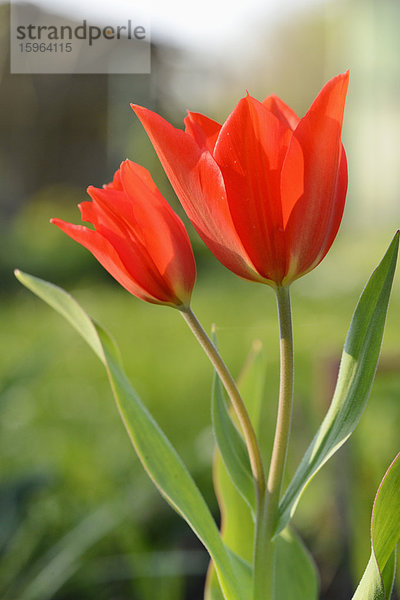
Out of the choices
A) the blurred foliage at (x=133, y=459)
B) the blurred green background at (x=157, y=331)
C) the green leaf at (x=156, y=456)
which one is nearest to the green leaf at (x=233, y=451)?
the green leaf at (x=156, y=456)

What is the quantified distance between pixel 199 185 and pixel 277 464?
9 cm

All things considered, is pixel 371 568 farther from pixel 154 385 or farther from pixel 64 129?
pixel 64 129

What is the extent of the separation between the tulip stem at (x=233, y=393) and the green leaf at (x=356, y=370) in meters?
0.01

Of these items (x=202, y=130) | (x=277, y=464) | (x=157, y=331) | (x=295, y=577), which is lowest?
(x=157, y=331)

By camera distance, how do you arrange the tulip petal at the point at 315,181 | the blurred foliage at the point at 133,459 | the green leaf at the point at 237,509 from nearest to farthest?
the tulip petal at the point at 315,181 < the green leaf at the point at 237,509 < the blurred foliage at the point at 133,459

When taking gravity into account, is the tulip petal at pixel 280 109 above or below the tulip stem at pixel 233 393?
above

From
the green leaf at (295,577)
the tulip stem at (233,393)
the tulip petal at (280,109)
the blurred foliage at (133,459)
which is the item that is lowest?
the blurred foliage at (133,459)

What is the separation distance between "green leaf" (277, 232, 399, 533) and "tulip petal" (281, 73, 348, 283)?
3 centimetres

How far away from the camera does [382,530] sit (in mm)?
203

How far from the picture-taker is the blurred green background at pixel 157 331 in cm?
85

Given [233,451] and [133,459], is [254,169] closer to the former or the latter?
[233,451]

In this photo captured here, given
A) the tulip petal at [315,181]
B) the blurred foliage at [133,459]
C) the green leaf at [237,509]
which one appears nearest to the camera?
the tulip petal at [315,181]

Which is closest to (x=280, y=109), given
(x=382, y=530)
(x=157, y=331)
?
(x=382, y=530)

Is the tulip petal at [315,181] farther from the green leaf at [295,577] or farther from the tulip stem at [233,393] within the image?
the green leaf at [295,577]
